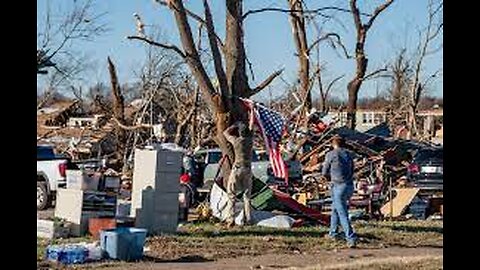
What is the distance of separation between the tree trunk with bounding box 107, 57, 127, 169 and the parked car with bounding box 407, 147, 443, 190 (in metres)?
13.8

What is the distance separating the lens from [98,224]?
590 inches

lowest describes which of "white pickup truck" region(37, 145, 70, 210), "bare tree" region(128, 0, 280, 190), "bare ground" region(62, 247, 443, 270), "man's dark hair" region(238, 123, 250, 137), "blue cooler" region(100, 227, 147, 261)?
"bare ground" region(62, 247, 443, 270)

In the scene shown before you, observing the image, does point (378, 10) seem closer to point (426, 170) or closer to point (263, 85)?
point (426, 170)

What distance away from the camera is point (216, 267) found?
12086 mm

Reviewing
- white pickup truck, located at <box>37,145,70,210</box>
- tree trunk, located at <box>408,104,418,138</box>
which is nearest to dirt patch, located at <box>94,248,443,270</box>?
white pickup truck, located at <box>37,145,70,210</box>

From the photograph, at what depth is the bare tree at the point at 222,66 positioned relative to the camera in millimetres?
19859

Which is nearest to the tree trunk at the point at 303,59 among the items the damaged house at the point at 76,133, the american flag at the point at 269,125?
the damaged house at the point at 76,133

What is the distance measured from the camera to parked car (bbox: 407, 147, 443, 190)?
2800cm

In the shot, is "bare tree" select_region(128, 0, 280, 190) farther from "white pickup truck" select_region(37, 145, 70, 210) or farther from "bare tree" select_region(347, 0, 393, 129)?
"bare tree" select_region(347, 0, 393, 129)

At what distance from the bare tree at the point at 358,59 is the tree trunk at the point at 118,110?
10.3 metres

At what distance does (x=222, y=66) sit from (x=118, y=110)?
26.4 meters

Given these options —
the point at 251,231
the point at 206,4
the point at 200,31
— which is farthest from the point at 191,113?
the point at 251,231
